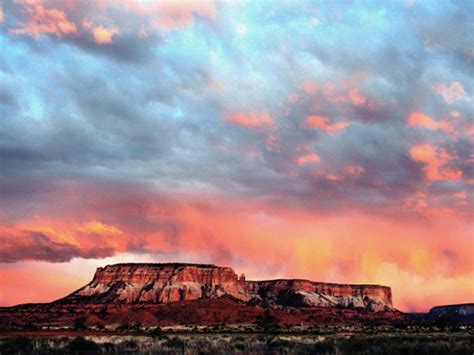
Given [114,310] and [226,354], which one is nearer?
[226,354]

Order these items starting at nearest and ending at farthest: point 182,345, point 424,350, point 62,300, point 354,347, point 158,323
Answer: point 424,350, point 354,347, point 182,345, point 158,323, point 62,300

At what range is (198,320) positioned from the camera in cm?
14638

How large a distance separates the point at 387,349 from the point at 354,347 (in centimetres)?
240

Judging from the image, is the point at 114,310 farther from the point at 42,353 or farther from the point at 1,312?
the point at 42,353

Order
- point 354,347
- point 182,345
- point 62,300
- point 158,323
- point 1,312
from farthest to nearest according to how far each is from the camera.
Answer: point 62,300 < point 1,312 < point 158,323 < point 182,345 < point 354,347

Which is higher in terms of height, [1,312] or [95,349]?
[1,312]

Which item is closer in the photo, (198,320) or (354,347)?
(354,347)

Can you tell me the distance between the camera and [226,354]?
110 feet

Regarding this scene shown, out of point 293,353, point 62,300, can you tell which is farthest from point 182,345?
point 62,300

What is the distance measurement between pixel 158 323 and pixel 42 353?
108 metres

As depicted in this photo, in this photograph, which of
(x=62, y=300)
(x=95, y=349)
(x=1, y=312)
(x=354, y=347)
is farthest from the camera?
(x=62, y=300)

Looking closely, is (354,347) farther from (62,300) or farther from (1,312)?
(62,300)

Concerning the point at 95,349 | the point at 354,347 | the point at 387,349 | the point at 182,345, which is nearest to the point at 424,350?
the point at 387,349

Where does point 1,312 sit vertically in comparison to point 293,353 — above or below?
above
